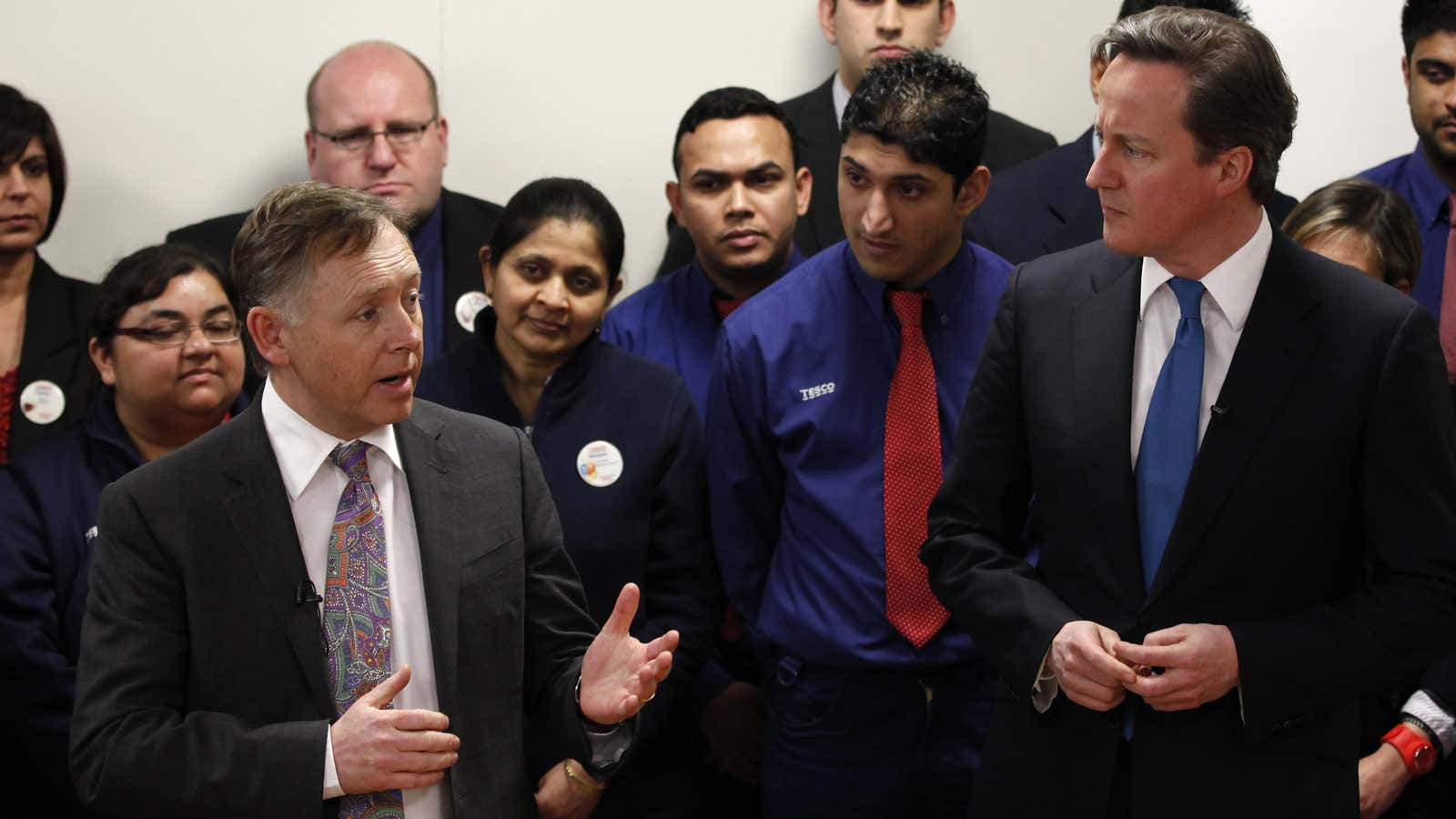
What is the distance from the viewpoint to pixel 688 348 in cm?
342

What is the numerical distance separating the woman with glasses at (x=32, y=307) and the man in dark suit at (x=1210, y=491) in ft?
7.47

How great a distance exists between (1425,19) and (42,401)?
3.30m

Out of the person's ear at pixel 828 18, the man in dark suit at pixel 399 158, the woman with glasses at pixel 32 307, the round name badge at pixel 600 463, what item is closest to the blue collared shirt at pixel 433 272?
the man in dark suit at pixel 399 158

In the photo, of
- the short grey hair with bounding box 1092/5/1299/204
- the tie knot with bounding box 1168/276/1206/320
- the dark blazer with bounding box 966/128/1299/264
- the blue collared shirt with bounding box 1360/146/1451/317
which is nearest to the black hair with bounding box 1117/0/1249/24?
the dark blazer with bounding box 966/128/1299/264

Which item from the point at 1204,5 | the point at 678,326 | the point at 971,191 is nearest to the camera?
the point at 971,191

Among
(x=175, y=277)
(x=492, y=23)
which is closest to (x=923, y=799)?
(x=175, y=277)

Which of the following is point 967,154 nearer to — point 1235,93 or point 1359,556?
point 1235,93

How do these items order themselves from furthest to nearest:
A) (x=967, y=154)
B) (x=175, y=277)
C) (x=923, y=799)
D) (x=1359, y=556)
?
(x=175, y=277) → (x=967, y=154) → (x=923, y=799) → (x=1359, y=556)

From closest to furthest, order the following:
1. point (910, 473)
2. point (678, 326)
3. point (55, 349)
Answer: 1. point (910, 473)
2. point (678, 326)
3. point (55, 349)

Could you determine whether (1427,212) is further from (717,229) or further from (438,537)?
(438,537)

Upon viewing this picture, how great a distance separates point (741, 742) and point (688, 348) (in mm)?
874

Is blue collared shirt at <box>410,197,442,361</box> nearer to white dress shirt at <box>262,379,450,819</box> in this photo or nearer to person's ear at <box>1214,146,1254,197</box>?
white dress shirt at <box>262,379,450,819</box>

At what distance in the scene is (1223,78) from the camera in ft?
6.96

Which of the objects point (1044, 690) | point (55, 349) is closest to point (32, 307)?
point (55, 349)
